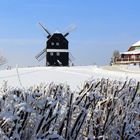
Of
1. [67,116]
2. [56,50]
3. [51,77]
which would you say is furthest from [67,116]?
[56,50]

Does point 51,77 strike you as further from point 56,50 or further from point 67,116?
point 56,50

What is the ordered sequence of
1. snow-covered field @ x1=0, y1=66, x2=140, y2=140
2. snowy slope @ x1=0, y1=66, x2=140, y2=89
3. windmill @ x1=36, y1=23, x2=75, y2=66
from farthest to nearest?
1. windmill @ x1=36, y1=23, x2=75, y2=66
2. snowy slope @ x1=0, y1=66, x2=140, y2=89
3. snow-covered field @ x1=0, y1=66, x2=140, y2=140

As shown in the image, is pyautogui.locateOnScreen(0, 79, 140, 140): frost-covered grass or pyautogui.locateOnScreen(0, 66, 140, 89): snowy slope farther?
pyautogui.locateOnScreen(0, 66, 140, 89): snowy slope

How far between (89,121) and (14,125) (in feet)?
3.78

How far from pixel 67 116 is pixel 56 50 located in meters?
65.2

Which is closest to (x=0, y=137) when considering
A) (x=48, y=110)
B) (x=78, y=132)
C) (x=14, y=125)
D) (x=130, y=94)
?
(x=14, y=125)

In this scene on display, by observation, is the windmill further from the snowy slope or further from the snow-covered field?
the snow-covered field

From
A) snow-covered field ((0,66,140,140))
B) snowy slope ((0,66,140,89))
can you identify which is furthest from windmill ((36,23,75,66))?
snow-covered field ((0,66,140,140))

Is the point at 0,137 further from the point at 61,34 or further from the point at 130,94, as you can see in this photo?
the point at 61,34

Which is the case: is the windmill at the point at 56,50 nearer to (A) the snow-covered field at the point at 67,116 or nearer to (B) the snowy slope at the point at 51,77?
(B) the snowy slope at the point at 51,77

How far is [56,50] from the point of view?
69000 mm

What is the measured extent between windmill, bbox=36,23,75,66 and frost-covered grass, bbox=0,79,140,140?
60325 mm

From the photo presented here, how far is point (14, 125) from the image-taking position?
3.32m

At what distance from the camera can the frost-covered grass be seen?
340 centimetres
